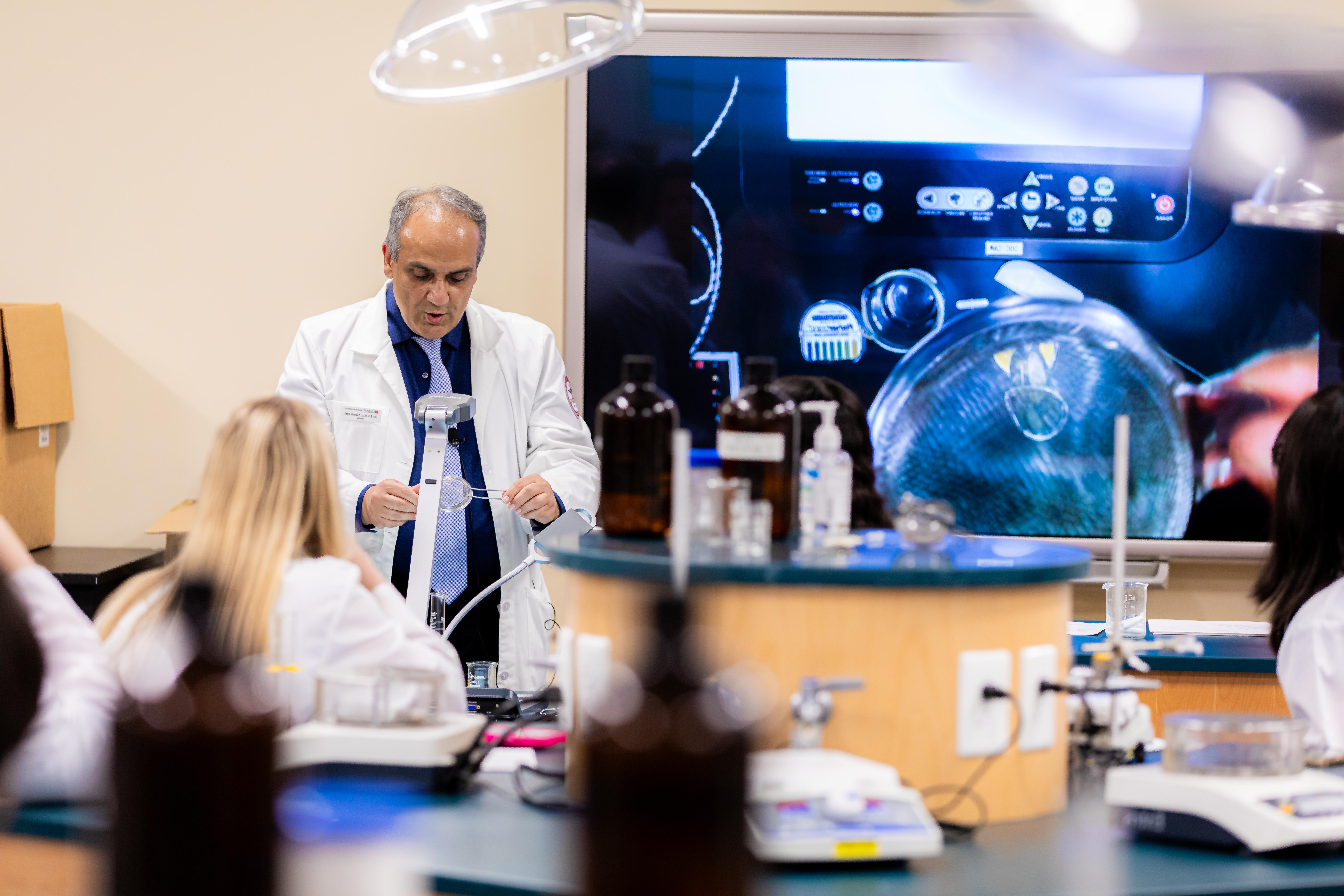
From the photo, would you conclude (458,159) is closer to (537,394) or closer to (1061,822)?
(537,394)

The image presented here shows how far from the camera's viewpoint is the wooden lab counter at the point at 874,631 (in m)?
1.53

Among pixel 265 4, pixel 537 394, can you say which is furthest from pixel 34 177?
pixel 537 394

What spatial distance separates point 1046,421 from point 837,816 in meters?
2.36

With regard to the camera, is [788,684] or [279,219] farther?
[279,219]

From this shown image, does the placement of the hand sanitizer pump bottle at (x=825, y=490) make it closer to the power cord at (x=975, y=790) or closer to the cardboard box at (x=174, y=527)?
the power cord at (x=975, y=790)

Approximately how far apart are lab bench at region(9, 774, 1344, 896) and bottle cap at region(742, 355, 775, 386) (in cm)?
63

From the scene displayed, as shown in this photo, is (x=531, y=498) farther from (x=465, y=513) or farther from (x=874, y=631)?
(x=874, y=631)

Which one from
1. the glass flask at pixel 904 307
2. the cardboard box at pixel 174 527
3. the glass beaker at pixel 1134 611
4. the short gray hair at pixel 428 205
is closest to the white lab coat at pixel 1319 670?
the glass beaker at pixel 1134 611

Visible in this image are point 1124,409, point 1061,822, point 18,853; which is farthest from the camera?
point 1124,409

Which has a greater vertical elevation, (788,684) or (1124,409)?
(1124,409)

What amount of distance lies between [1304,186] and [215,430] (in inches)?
112

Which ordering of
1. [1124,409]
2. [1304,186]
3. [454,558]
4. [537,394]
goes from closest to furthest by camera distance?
[1304,186] → [454,558] → [537,394] → [1124,409]

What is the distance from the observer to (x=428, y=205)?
2875 mm

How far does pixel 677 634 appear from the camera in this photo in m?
A: 0.77
